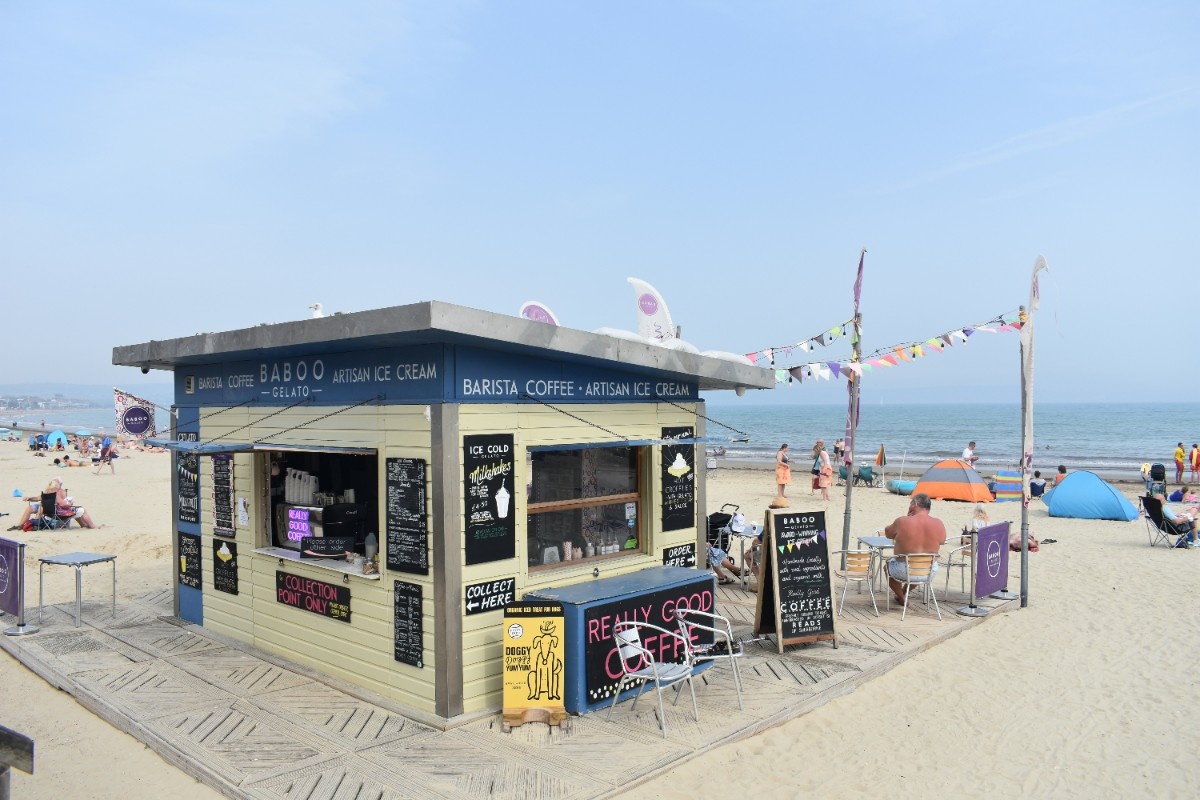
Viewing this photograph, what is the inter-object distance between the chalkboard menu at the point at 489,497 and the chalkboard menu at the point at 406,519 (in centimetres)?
32

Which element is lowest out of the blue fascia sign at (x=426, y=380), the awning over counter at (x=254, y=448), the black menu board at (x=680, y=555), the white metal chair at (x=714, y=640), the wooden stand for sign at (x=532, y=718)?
the wooden stand for sign at (x=532, y=718)

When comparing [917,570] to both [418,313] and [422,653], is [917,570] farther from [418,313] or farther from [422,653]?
[418,313]

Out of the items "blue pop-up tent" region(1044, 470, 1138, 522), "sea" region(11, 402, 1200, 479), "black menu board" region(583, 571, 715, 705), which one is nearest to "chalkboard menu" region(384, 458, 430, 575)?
"black menu board" region(583, 571, 715, 705)

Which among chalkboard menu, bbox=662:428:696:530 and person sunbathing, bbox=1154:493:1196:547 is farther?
person sunbathing, bbox=1154:493:1196:547

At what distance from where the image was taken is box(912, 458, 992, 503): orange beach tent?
62.1 ft

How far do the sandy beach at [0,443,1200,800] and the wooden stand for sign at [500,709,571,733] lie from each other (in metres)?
0.98

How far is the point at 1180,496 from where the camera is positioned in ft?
60.9

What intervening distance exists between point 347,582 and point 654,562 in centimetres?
264

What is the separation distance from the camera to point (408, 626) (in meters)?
5.97

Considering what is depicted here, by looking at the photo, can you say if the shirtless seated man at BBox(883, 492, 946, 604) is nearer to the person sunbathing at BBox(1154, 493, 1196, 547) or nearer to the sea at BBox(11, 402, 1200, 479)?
the person sunbathing at BBox(1154, 493, 1196, 547)

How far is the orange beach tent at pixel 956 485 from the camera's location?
18.9 meters

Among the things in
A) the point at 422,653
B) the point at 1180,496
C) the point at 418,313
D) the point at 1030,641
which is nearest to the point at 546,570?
the point at 422,653

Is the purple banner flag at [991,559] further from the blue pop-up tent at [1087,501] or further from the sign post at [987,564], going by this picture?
the blue pop-up tent at [1087,501]

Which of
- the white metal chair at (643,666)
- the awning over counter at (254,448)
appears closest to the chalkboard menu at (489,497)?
the awning over counter at (254,448)
